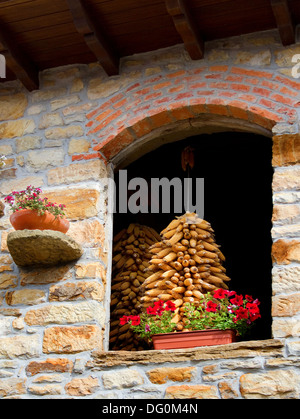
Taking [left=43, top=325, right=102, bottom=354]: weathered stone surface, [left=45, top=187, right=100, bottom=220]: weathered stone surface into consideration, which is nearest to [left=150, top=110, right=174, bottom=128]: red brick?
[left=45, top=187, right=100, bottom=220]: weathered stone surface

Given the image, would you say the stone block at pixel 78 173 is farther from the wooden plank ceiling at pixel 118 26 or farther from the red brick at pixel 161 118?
the wooden plank ceiling at pixel 118 26

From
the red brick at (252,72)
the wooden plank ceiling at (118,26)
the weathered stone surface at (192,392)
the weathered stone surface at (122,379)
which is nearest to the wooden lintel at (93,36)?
the wooden plank ceiling at (118,26)

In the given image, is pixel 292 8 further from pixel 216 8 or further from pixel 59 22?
pixel 59 22

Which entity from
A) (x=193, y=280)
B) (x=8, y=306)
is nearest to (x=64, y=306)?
(x=8, y=306)

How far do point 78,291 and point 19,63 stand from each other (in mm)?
1954

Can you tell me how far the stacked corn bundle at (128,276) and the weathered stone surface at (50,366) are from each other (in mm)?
949

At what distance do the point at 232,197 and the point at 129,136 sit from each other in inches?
87.5

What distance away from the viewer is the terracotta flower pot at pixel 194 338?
15.0ft

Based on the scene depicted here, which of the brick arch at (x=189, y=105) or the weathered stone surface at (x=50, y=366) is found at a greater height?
the brick arch at (x=189, y=105)

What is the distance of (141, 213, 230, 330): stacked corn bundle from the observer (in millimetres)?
4949

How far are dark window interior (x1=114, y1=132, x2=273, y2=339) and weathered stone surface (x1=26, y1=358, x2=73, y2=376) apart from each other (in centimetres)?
191

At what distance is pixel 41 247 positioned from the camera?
191 inches

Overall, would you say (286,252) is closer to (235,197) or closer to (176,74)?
(176,74)

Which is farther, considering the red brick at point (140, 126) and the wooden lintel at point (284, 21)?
the red brick at point (140, 126)
